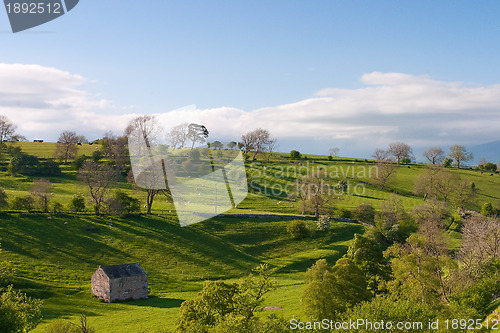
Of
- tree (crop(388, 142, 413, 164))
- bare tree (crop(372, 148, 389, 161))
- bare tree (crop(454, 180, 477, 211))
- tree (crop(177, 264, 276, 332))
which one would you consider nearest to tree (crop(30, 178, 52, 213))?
tree (crop(177, 264, 276, 332))

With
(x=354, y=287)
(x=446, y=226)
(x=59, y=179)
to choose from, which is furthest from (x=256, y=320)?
(x=59, y=179)

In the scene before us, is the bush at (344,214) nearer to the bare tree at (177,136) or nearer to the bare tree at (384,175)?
the bare tree at (384,175)

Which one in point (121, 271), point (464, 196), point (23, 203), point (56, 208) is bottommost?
point (121, 271)

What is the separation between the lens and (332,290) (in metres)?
35.7

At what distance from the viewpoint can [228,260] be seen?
62.2 m

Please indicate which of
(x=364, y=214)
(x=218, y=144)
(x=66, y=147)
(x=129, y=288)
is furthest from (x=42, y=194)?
(x=218, y=144)

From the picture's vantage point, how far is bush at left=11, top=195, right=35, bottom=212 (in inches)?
2648

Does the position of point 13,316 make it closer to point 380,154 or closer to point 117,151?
point 117,151

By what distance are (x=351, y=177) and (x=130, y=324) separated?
93.1m

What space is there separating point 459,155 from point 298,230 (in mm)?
98234

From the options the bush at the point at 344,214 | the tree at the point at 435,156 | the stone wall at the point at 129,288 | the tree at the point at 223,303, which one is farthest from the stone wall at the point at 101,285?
the tree at the point at 435,156

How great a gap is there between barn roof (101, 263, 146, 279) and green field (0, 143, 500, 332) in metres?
3.47

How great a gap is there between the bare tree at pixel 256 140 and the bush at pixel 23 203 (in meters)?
88.7

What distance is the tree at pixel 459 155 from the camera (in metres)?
142
